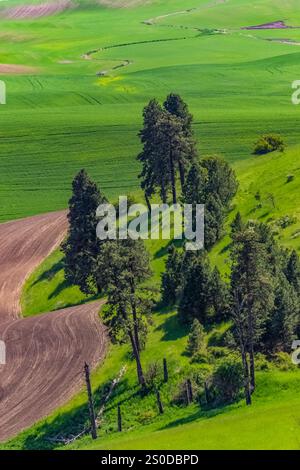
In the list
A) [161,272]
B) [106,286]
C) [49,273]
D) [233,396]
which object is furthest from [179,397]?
[49,273]

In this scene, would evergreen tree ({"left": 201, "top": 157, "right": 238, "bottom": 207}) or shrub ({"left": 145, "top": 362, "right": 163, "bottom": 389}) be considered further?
evergreen tree ({"left": 201, "top": 157, "right": 238, "bottom": 207})

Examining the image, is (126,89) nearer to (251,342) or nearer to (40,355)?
(40,355)

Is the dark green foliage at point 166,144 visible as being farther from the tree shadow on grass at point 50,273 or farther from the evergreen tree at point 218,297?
the evergreen tree at point 218,297

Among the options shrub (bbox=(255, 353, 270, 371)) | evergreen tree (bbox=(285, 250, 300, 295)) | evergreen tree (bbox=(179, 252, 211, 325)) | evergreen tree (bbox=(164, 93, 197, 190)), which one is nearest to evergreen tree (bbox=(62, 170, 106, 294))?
evergreen tree (bbox=(179, 252, 211, 325))

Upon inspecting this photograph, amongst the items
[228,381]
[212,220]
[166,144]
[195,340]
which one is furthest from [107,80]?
[228,381]

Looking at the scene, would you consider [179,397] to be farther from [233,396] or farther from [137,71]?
[137,71]

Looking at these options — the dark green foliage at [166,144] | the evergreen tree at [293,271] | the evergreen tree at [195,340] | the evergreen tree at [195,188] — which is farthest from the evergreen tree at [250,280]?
the dark green foliage at [166,144]

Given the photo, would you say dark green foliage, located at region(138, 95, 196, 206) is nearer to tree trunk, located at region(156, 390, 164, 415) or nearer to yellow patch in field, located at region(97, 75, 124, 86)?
tree trunk, located at region(156, 390, 164, 415)
